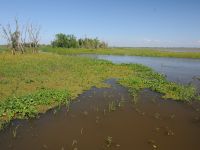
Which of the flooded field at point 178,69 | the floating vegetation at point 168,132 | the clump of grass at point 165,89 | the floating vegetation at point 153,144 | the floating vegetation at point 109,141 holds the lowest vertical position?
the floating vegetation at point 153,144

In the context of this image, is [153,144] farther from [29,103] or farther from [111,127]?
[29,103]

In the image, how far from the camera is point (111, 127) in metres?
8.92

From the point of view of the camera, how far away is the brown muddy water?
7484 millimetres

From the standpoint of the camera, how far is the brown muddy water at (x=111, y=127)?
24.6 feet

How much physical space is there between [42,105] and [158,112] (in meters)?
5.00

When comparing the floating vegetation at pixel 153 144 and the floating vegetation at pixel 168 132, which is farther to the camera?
the floating vegetation at pixel 168 132

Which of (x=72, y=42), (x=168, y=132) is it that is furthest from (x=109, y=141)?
(x=72, y=42)

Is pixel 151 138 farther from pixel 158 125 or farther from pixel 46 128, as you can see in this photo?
pixel 46 128

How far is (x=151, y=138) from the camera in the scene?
8000 millimetres

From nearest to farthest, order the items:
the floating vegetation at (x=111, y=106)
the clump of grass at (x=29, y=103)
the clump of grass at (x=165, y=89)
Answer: the clump of grass at (x=29, y=103) → the floating vegetation at (x=111, y=106) → the clump of grass at (x=165, y=89)

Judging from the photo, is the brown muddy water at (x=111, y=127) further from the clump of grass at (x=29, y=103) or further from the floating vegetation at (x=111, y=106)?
the clump of grass at (x=29, y=103)

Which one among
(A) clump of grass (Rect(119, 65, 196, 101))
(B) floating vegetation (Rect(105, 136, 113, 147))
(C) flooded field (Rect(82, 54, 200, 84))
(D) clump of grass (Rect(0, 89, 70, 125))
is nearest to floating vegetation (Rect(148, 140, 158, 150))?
(B) floating vegetation (Rect(105, 136, 113, 147))

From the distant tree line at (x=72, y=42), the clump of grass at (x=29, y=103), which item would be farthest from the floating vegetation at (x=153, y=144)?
the distant tree line at (x=72, y=42)

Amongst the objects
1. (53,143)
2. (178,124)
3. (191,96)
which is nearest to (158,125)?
(178,124)
